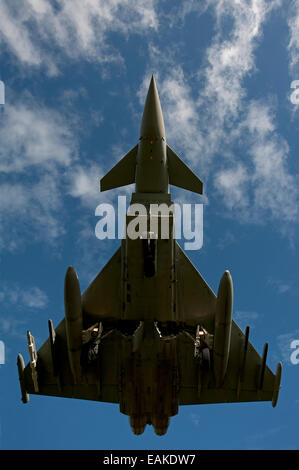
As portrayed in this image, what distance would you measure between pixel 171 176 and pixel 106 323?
6497 mm

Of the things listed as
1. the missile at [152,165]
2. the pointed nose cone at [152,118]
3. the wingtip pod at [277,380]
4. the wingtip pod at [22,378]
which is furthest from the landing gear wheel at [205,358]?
the pointed nose cone at [152,118]

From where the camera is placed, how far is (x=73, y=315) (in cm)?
1127

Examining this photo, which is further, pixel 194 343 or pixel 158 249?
pixel 194 343

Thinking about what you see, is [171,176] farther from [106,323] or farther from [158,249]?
[106,323]

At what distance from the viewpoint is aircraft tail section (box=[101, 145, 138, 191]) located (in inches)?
602

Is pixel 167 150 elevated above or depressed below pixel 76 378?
above

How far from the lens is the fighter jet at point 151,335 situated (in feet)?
38.7

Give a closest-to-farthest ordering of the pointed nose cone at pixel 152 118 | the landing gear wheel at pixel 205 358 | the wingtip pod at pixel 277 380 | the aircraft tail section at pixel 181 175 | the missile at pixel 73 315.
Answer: the missile at pixel 73 315 → the wingtip pod at pixel 277 380 → the landing gear wheel at pixel 205 358 → the pointed nose cone at pixel 152 118 → the aircraft tail section at pixel 181 175

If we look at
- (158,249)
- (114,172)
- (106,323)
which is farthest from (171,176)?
(106,323)

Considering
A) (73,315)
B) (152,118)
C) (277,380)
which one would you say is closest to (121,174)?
(152,118)

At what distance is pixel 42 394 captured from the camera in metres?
13.8

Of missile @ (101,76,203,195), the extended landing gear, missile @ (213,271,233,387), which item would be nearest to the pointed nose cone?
missile @ (101,76,203,195)

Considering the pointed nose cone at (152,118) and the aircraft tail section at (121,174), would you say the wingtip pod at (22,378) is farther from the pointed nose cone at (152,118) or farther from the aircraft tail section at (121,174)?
the pointed nose cone at (152,118)

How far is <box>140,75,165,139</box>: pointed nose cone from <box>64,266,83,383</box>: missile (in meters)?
6.13
